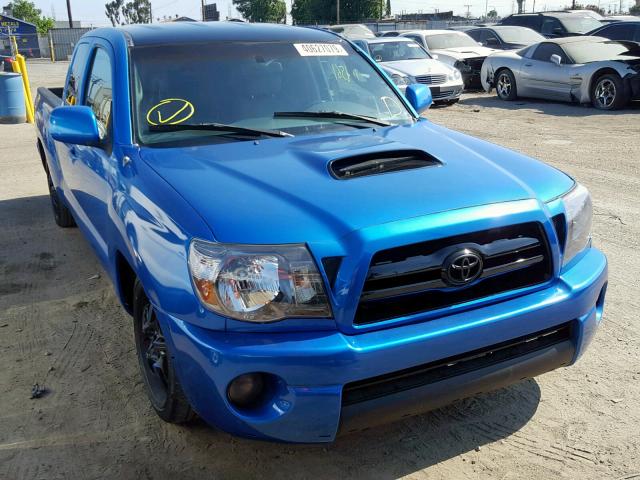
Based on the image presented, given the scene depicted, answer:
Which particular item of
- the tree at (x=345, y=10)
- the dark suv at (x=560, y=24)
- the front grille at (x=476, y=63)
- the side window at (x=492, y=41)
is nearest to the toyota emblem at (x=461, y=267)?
the front grille at (x=476, y=63)

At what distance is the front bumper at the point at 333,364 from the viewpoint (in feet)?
7.21

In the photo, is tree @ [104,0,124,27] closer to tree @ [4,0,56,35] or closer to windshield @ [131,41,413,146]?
tree @ [4,0,56,35]

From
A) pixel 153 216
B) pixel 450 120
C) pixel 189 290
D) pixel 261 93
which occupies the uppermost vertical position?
pixel 261 93

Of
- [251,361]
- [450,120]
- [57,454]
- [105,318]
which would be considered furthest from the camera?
[450,120]

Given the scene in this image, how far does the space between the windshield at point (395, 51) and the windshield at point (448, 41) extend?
227 cm

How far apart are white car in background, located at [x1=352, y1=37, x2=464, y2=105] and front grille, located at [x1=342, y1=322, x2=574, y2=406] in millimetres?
10591

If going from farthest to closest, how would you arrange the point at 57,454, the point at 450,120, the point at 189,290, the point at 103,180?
the point at 450,120 < the point at 103,180 < the point at 57,454 < the point at 189,290

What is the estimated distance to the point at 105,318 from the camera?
4176 mm

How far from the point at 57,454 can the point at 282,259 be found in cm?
147

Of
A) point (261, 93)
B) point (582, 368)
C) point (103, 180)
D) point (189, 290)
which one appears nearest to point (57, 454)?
point (189, 290)

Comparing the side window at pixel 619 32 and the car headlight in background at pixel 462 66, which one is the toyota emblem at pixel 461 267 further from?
the side window at pixel 619 32

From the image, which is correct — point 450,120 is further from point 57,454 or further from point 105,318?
point 57,454

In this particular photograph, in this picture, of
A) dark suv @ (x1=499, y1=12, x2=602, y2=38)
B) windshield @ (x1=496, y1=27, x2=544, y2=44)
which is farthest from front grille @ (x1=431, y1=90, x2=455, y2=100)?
dark suv @ (x1=499, y1=12, x2=602, y2=38)

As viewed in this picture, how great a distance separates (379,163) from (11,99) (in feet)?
41.0
